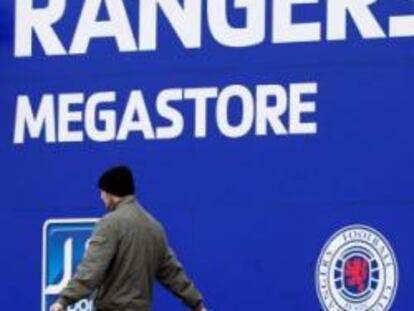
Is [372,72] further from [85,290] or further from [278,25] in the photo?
[85,290]

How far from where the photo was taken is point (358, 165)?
9.20 m

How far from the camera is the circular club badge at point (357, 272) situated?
29.9ft

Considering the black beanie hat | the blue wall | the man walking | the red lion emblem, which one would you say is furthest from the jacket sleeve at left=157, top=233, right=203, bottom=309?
the red lion emblem

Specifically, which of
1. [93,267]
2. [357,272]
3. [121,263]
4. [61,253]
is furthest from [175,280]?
[61,253]

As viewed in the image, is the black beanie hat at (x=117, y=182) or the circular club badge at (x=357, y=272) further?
the circular club badge at (x=357, y=272)

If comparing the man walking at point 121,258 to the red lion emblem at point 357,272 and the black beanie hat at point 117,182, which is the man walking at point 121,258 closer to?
the black beanie hat at point 117,182

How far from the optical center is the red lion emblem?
30.1 feet

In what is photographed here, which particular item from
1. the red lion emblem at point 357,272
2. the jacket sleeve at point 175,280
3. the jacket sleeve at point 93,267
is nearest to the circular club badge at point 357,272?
the red lion emblem at point 357,272

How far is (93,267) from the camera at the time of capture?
27.1ft

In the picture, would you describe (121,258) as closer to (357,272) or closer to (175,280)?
(175,280)

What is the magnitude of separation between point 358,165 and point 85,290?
1833 millimetres

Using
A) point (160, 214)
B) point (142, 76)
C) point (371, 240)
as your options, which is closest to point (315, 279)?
point (371, 240)

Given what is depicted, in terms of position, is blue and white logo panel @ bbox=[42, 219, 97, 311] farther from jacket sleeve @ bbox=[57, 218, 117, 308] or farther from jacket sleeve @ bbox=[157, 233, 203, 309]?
jacket sleeve @ bbox=[57, 218, 117, 308]

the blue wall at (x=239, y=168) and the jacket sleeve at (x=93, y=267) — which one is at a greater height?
the blue wall at (x=239, y=168)
